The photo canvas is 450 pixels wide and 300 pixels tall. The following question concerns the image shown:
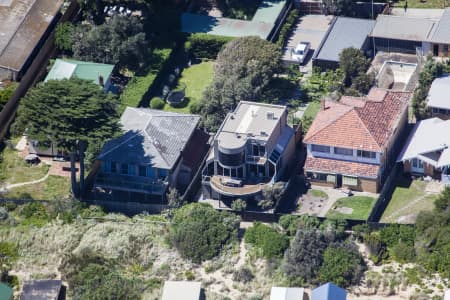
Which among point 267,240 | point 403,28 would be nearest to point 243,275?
point 267,240

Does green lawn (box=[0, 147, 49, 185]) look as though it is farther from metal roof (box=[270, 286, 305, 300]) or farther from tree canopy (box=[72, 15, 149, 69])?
metal roof (box=[270, 286, 305, 300])

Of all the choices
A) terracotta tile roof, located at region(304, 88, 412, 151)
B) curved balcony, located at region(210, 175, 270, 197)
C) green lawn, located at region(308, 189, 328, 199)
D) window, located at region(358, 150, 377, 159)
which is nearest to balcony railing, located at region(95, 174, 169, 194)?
curved balcony, located at region(210, 175, 270, 197)

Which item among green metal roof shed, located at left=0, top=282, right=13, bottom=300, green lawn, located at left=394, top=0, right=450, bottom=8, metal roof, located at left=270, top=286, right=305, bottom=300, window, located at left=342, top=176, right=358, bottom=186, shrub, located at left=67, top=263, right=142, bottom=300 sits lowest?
green metal roof shed, located at left=0, top=282, right=13, bottom=300

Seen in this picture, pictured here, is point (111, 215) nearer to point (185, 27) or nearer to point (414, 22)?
point (185, 27)

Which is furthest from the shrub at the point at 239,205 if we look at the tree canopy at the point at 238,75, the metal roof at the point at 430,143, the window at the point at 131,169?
the metal roof at the point at 430,143

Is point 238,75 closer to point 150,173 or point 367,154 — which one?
point 150,173

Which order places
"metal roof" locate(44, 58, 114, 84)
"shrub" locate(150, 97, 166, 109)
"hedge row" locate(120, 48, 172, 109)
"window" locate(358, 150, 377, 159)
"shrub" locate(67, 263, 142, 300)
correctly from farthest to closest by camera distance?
"shrub" locate(150, 97, 166, 109) < "hedge row" locate(120, 48, 172, 109) < "metal roof" locate(44, 58, 114, 84) < "window" locate(358, 150, 377, 159) < "shrub" locate(67, 263, 142, 300)

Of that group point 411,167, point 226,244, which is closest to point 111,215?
point 226,244
